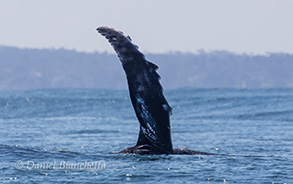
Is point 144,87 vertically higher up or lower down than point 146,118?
higher up

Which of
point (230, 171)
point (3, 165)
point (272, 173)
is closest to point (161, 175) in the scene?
point (230, 171)

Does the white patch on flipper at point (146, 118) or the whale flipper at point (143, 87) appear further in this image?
the white patch on flipper at point (146, 118)

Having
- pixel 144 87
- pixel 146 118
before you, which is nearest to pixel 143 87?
pixel 144 87

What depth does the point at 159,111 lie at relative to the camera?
10.1m

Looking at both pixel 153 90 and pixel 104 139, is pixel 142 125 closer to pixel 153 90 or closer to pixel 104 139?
pixel 153 90

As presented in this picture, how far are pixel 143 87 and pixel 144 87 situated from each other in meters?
0.02

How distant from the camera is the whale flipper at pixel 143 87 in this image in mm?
9930

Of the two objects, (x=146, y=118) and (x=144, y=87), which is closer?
(x=144, y=87)

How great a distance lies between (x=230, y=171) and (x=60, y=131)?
14.7 m

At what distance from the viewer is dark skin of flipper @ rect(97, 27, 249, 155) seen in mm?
9930

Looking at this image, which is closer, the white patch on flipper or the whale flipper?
the whale flipper

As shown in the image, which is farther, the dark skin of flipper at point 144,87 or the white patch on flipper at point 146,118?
the white patch on flipper at point 146,118

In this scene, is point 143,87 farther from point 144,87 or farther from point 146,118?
point 146,118

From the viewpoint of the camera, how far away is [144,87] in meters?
10.0
